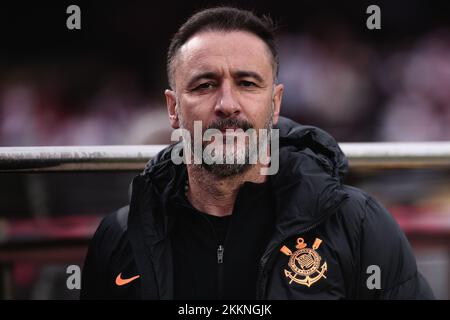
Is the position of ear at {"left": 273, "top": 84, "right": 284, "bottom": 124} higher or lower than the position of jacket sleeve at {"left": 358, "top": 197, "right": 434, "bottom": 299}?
higher

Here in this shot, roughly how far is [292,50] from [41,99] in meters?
2.38

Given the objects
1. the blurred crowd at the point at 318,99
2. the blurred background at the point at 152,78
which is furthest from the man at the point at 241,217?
the blurred crowd at the point at 318,99

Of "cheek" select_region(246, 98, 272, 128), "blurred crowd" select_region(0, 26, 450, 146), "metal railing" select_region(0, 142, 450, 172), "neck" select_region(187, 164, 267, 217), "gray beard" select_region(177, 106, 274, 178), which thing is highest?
"blurred crowd" select_region(0, 26, 450, 146)

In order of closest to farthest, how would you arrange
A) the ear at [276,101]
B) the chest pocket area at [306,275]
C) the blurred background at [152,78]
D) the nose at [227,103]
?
the chest pocket area at [306,275], the nose at [227,103], the ear at [276,101], the blurred background at [152,78]

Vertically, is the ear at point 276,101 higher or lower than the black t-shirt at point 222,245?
higher

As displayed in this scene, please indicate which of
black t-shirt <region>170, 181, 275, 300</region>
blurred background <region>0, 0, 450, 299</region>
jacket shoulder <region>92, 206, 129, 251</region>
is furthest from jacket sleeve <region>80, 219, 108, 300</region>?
blurred background <region>0, 0, 450, 299</region>

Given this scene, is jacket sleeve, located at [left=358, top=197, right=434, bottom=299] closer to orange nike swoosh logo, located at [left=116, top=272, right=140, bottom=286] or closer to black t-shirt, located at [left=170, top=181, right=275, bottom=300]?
black t-shirt, located at [left=170, top=181, right=275, bottom=300]

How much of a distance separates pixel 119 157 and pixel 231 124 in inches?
11.0

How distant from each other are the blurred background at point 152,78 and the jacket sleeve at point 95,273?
3373 mm

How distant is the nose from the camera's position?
4.60 ft

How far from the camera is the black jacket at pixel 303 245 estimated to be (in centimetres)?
131

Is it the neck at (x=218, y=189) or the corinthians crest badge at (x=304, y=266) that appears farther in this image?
the neck at (x=218, y=189)

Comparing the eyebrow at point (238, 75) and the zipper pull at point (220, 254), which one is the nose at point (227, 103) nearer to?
the eyebrow at point (238, 75)
